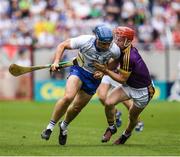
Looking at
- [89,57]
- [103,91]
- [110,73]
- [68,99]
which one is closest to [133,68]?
[110,73]

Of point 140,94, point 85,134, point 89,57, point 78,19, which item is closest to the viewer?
point 89,57

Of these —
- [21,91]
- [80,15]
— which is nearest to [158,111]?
[21,91]

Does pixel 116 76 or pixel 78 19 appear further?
pixel 78 19

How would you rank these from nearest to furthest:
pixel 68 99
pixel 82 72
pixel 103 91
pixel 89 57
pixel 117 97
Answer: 1. pixel 68 99
2. pixel 89 57
3. pixel 82 72
4. pixel 117 97
5. pixel 103 91

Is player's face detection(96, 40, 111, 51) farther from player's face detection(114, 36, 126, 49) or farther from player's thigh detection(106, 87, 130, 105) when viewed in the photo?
player's thigh detection(106, 87, 130, 105)

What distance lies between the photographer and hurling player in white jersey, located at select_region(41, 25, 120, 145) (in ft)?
42.9

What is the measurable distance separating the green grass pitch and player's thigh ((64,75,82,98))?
0.89 m

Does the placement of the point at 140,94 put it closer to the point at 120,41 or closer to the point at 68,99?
the point at 120,41

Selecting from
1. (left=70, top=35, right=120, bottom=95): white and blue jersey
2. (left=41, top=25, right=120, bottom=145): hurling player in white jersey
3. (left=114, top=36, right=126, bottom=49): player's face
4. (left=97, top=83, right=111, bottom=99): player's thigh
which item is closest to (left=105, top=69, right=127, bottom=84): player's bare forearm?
(left=41, top=25, right=120, bottom=145): hurling player in white jersey

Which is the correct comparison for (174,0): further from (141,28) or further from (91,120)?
(91,120)

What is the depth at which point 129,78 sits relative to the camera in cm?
1354

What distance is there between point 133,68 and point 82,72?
88 centimetres

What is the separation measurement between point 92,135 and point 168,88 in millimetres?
13207

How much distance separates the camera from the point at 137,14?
30469 millimetres
